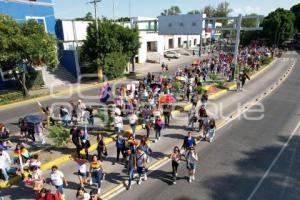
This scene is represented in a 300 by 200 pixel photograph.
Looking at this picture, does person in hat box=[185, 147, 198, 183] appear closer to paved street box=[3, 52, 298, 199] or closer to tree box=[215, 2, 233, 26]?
paved street box=[3, 52, 298, 199]

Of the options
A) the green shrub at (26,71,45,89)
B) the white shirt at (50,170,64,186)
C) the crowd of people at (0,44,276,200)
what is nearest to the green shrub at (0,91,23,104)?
the green shrub at (26,71,45,89)

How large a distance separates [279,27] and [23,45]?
65.2 meters

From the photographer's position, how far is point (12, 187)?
1023 cm

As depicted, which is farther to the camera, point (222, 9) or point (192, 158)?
point (222, 9)

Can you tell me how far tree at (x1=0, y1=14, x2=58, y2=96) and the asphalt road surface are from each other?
1464 centimetres

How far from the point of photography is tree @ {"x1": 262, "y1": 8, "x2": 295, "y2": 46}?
68500 mm

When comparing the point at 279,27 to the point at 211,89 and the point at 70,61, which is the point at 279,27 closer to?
the point at 211,89

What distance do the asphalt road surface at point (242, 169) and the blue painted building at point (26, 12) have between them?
67.9ft

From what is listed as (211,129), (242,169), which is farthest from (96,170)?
(211,129)

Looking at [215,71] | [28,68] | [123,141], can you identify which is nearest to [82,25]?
[28,68]

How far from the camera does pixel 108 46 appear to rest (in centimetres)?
2891

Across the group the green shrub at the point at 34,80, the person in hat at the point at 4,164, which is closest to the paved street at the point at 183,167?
the person in hat at the point at 4,164

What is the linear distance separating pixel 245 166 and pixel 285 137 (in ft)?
15.2

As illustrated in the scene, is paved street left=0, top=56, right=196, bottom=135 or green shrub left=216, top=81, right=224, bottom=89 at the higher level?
green shrub left=216, top=81, right=224, bottom=89
